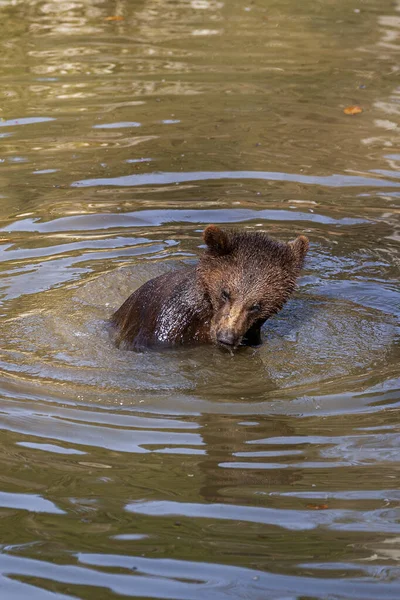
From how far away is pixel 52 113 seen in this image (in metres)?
14.4

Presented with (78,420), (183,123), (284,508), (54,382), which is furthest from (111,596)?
(183,123)

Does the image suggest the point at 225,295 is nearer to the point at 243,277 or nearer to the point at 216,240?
the point at 243,277

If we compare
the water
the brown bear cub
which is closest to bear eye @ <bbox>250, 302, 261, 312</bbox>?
the brown bear cub

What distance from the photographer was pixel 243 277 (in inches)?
318

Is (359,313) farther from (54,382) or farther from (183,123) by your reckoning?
(183,123)

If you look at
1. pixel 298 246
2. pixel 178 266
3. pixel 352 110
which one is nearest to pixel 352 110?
pixel 352 110

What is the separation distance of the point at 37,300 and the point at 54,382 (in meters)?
2.05

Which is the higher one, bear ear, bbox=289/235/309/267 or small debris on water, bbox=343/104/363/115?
bear ear, bbox=289/235/309/267

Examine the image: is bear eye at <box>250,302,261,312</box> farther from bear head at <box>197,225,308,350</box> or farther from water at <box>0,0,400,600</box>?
water at <box>0,0,400,600</box>

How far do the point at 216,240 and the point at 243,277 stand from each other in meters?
0.38

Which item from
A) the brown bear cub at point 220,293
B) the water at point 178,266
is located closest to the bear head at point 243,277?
the brown bear cub at point 220,293

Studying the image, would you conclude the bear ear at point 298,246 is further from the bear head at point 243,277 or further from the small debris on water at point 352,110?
the small debris on water at point 352,110

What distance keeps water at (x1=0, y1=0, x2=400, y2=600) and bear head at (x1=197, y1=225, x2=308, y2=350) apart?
0.41 meters

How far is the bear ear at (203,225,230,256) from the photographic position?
8038 millimetres
